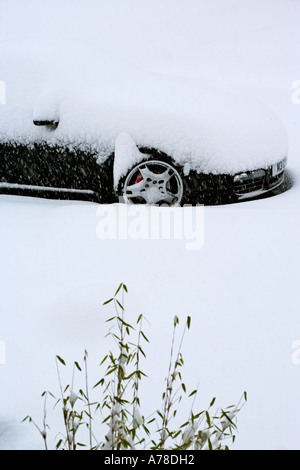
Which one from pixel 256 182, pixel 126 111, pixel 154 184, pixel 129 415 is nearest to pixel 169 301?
pixel 129 415

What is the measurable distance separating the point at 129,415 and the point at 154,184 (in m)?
2.43

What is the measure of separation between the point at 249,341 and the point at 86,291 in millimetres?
942

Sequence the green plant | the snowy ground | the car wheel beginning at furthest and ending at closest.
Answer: the car wheel, the snowy ground, the green plant

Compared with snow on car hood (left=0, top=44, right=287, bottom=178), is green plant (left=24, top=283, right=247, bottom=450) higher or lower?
lower

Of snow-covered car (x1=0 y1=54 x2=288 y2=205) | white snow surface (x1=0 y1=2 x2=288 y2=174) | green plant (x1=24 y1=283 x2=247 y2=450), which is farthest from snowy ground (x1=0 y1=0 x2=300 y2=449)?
white snow surface (x1=0 y1=2 x2=288 y2=174)

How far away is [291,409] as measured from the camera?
2.29 m

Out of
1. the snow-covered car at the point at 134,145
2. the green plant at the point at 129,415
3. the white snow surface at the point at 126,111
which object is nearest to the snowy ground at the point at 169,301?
the green plant at the point at 129,415

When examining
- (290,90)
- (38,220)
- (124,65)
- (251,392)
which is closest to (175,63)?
(290,90)

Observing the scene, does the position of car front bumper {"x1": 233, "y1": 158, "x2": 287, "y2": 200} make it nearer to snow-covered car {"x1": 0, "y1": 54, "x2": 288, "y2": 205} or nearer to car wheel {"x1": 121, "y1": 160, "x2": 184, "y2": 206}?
snow-covered car {"x1": 0, "y1": 54, "x2": 288, "y2": 205}

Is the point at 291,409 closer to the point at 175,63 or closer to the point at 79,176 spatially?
the point at 79,176

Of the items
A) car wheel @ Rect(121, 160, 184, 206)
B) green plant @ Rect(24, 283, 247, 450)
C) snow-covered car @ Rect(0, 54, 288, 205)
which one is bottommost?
green plant @ Rect(24, 283, 247, 450)

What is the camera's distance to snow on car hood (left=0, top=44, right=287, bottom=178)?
4492mm

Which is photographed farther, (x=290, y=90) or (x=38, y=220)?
(x=290, y=90)
